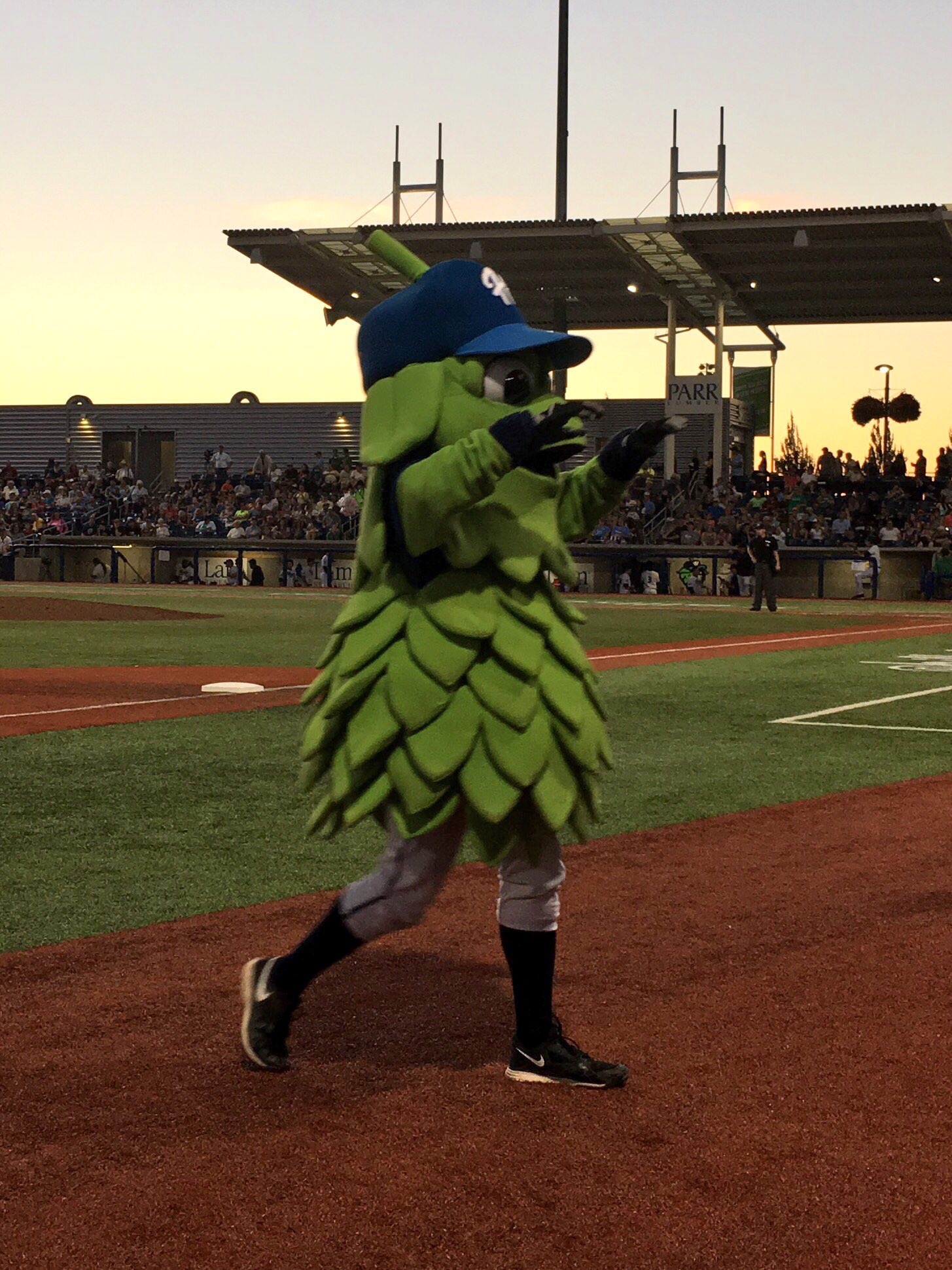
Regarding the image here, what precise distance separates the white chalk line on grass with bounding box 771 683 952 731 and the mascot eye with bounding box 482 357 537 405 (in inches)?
286

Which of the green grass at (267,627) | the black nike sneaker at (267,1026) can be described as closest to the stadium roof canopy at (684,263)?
the green grass at (267,627)

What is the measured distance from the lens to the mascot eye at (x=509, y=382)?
344 cm

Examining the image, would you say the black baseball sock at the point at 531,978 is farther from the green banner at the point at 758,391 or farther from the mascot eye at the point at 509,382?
the green banner at the point at 758,391

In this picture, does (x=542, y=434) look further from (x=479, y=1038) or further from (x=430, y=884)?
(x=479, y=1038)

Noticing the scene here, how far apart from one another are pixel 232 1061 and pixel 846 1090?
58.9 inches

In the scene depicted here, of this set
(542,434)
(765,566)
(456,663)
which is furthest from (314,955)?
(765,566)

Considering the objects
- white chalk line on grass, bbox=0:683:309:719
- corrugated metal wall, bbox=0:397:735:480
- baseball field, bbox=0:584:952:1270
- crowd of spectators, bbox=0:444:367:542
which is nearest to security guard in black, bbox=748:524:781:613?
white chalk line on grass, bbox=0:683:309:719

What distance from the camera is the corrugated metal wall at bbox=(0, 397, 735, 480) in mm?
50438

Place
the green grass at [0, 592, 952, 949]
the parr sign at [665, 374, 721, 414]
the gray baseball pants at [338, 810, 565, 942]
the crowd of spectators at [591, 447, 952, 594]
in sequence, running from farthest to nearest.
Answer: the parr sign at [665, 374, 721, 414] < the crowd of spectators at [591, 447, 952, 594] < the green grass at [0, 592, 952, 949] < the gray baseball pants at [338, 810, 565, 942]

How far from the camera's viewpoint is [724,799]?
745cm

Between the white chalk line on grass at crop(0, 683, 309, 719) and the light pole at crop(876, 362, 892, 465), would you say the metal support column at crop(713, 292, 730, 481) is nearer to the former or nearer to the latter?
the light pole at crop(876, 362, 892, 465)

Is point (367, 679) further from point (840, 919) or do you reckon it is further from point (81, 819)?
point (81, 819)

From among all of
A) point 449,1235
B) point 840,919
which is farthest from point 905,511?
point 449,1235

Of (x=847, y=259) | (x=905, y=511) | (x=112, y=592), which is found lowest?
(x=112, y=592)
